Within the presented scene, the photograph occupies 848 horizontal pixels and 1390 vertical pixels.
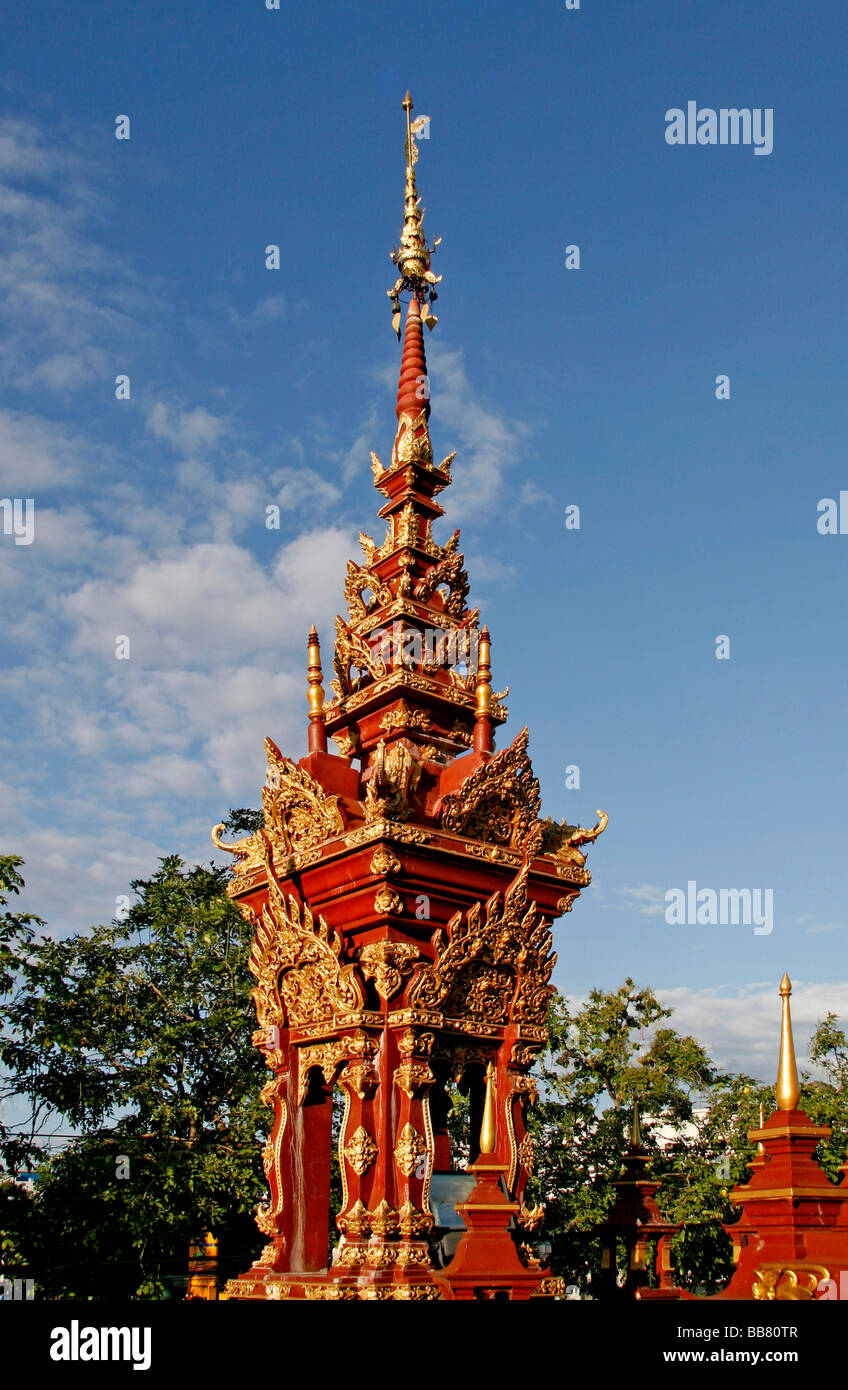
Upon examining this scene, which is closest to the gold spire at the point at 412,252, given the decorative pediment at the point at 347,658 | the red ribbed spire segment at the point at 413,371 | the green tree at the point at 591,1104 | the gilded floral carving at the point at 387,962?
the red ribbed spire segment at the point at 413,371

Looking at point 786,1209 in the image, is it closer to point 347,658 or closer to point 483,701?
point 483,701

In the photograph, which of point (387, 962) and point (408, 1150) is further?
point (387, 962)

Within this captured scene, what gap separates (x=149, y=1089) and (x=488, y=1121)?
18.0 metres

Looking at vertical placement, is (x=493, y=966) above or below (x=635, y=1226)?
above

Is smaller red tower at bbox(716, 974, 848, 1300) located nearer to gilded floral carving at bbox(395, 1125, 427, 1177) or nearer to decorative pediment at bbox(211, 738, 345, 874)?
gilded floral carving at bbox(395, 1125, 427, 1177)

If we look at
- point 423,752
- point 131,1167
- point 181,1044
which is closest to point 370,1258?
point 423,752

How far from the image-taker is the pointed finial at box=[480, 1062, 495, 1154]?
1098 cm

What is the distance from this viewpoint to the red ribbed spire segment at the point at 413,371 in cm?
1677

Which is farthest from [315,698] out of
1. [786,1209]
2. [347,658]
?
[786,1209]

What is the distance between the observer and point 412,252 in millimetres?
17469

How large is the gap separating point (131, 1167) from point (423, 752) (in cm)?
1637

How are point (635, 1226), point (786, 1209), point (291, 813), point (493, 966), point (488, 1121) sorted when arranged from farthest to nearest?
1. point (635, 1226)
2. point (291, 813)
3. point (493, 966)
4. point (488, 1121)
5. point (786, 1209)
